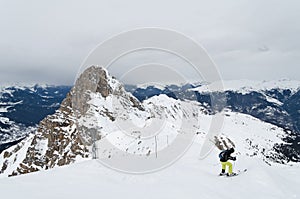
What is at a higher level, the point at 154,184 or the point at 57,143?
the point at 154,184

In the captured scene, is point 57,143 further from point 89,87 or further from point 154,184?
point 154,184

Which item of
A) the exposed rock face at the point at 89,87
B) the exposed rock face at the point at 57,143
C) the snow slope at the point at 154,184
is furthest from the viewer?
the exposed rock face at the point at 89,87

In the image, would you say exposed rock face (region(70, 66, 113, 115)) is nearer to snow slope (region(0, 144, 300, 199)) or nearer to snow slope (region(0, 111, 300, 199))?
snow slope (region(0, 111, 300, 199))

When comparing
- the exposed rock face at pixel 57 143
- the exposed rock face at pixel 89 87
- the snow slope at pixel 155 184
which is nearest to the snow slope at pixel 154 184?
the snow slope at pixel 155 184

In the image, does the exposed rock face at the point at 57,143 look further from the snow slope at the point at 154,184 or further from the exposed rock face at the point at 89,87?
the snow slope at the point at 154,184

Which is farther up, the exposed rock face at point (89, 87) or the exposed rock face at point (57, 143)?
the exposed rock face at point (89, 87)

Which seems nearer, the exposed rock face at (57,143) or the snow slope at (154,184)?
the snow slope at (154,184)

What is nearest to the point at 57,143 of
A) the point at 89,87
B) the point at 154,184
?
the point at 89,87

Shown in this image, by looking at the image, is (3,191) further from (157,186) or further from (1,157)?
(1,157)

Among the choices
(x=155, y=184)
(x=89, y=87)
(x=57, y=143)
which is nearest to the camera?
(x=155, y=184)

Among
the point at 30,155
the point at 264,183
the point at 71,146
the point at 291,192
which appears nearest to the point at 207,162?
the point at 264,183

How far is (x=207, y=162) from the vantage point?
19312mm

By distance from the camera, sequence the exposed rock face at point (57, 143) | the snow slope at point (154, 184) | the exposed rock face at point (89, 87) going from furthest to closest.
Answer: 1. the exposed rock face at point (89, 87)
2. the exposed rock face at point (57, 143)
3. the snow slope at point (154, 184)

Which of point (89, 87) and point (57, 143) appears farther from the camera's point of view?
point (89, 87)
